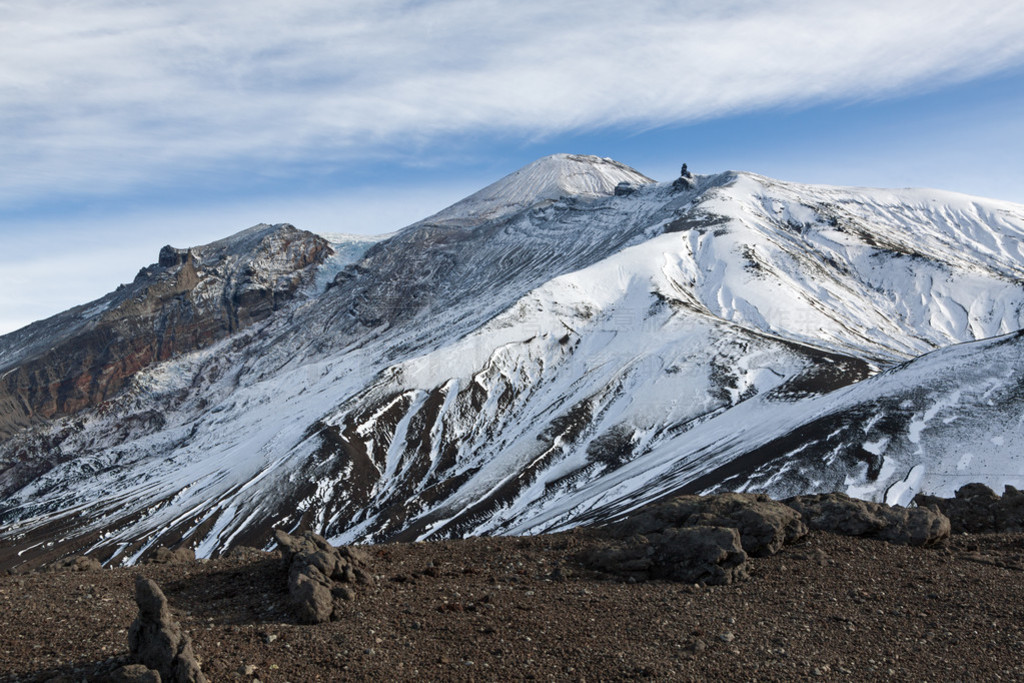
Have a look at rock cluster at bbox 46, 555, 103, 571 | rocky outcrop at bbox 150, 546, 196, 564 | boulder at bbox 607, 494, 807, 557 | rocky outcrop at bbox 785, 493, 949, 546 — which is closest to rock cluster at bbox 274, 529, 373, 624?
rocky outcrop at bbox 150, 546, 196, 564

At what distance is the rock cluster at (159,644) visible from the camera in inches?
545

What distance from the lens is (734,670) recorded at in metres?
15.4

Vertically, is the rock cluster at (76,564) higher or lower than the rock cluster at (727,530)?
higher

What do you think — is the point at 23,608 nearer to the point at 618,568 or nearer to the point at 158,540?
the point at 618,568

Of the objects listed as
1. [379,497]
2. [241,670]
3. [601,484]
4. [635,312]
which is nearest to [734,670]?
[241,670]

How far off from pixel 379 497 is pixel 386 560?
77.1m

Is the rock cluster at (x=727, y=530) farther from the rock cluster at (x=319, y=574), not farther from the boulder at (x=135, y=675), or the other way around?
the boulder at (x=135, y=675)

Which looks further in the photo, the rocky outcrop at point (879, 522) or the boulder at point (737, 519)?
the rocky outcrop at point (879, 522)

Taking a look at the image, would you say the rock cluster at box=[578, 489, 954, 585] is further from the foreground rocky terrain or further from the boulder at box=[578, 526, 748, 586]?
the foreground rocky terrain

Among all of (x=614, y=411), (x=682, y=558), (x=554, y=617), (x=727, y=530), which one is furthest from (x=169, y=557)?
(x=614, y=411)

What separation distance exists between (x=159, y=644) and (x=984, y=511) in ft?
93.5

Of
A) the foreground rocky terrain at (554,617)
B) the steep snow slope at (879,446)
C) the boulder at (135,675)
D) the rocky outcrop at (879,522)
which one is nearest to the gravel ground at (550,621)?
Result: the foreground rocky terrain at (554,617)

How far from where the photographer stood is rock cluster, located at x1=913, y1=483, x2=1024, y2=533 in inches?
1068

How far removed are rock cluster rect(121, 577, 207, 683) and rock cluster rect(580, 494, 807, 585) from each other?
37.9 feet
